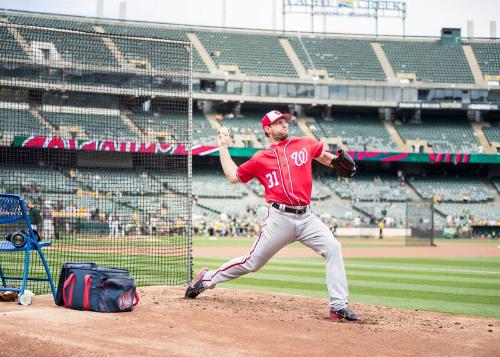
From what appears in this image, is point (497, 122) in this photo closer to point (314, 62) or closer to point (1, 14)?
point (314, 62)

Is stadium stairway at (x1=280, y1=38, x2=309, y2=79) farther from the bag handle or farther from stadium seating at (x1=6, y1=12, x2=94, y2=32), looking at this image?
the bag handle

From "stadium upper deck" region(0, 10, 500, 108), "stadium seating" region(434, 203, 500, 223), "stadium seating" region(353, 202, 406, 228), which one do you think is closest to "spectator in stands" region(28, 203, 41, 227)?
"stadium seating" region(353, 202, 406, 228)

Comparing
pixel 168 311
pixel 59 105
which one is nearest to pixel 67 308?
pixel 168 311

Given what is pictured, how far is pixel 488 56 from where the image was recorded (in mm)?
61719

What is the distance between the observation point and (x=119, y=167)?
2566 cm

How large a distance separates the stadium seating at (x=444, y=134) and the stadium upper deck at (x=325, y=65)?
2810mm

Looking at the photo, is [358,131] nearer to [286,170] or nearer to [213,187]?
[213,187]

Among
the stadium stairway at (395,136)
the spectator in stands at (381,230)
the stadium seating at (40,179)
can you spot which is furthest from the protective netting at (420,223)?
the stadium seating at (40,179)

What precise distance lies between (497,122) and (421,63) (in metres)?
8.50

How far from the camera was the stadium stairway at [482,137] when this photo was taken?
2218 inches

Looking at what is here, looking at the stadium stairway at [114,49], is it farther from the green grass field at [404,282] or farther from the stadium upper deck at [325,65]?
the stadium upper deck at [325,65]

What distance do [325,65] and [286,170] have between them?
5218 cm

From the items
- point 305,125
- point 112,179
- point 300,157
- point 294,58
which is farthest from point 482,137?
point 300,157

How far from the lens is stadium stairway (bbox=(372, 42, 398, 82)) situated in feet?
192
